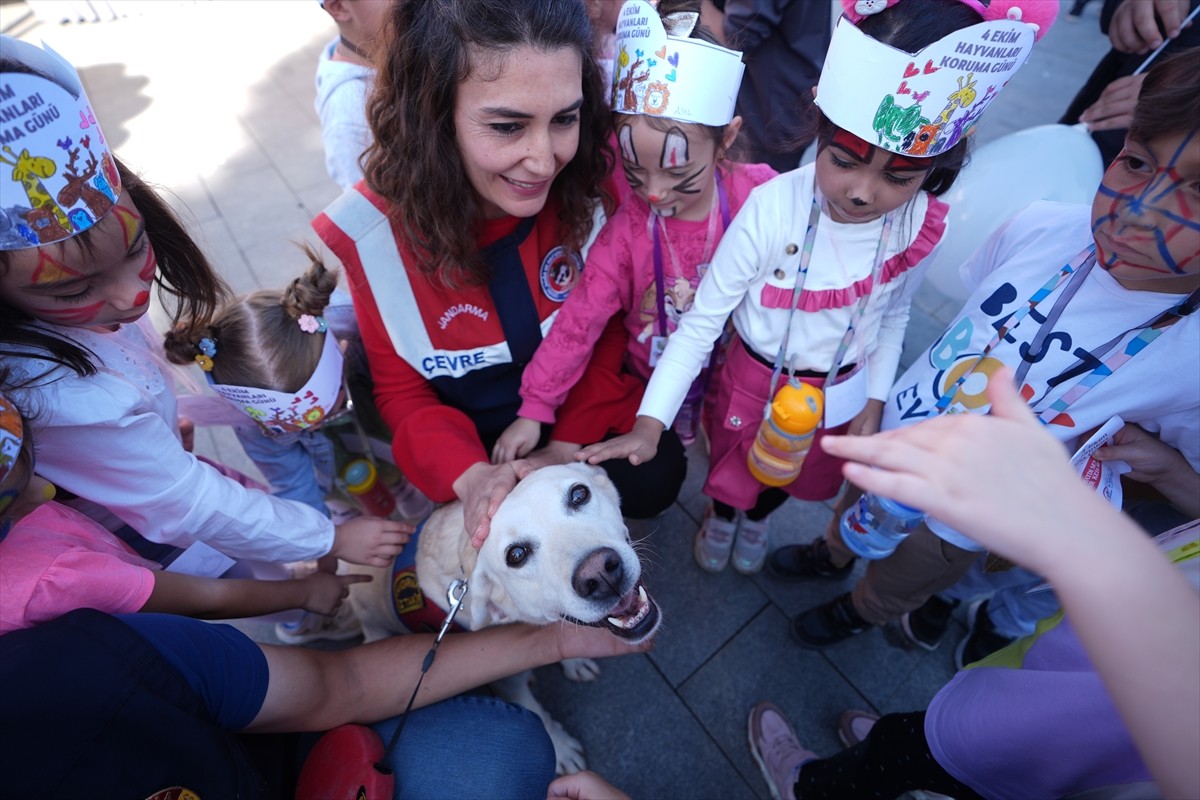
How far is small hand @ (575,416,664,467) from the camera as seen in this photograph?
187 centimetres

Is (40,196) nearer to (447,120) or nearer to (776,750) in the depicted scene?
(447,120)

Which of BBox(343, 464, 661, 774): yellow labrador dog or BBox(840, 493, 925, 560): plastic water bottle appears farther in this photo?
BBox(840, 493, 925, 560): plastic water bottle

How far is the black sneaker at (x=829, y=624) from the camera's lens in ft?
7.69

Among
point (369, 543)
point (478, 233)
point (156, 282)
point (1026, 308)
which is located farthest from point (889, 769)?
point (156, 282)

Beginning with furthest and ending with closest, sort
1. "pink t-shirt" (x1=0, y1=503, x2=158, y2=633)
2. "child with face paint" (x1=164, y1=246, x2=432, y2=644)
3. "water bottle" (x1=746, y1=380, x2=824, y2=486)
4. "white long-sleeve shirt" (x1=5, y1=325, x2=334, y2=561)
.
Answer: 1. "child with face paint" (x1=164, y1=246, x2=432, y2=644)
2. "water bottle" (x1=746, y1=380, x2=824, y2=486)
3. "white long-sleeve shirt" (x1=5, y1=325, x2=334, y2=561)
4. "pink t-shirt" (x1=0, y1=503, x2=158, y2=633)

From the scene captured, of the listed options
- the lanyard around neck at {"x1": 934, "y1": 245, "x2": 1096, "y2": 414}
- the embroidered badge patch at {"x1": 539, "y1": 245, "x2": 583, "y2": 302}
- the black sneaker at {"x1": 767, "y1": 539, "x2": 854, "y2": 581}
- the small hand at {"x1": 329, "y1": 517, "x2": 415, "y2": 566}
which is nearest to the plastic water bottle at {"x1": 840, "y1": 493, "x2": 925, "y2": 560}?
the lanyard around neck at {"x1": 934, "y1": 245, "x2": 1096, "y2": 414}

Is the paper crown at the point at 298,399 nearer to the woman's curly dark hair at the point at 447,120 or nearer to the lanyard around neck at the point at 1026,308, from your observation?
the woman's curly dark hair at the point at 447,120

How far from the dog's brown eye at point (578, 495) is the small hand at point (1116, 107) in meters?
2.66

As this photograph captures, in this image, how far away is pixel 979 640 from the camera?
235 cm

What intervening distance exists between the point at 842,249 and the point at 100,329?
222 cm

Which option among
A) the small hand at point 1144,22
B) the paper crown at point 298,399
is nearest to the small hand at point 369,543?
the paper crown at point 298,399

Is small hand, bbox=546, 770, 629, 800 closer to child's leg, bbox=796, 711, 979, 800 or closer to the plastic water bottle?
child's leg, bbox=796, 711, 979, 800

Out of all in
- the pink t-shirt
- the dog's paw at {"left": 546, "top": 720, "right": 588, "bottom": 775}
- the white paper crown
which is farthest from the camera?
the dog's paw at {"left": 546, "top": 720, "right": 588, "bottom": 775}

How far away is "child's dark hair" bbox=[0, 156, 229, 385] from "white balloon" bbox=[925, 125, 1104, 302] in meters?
2.81
